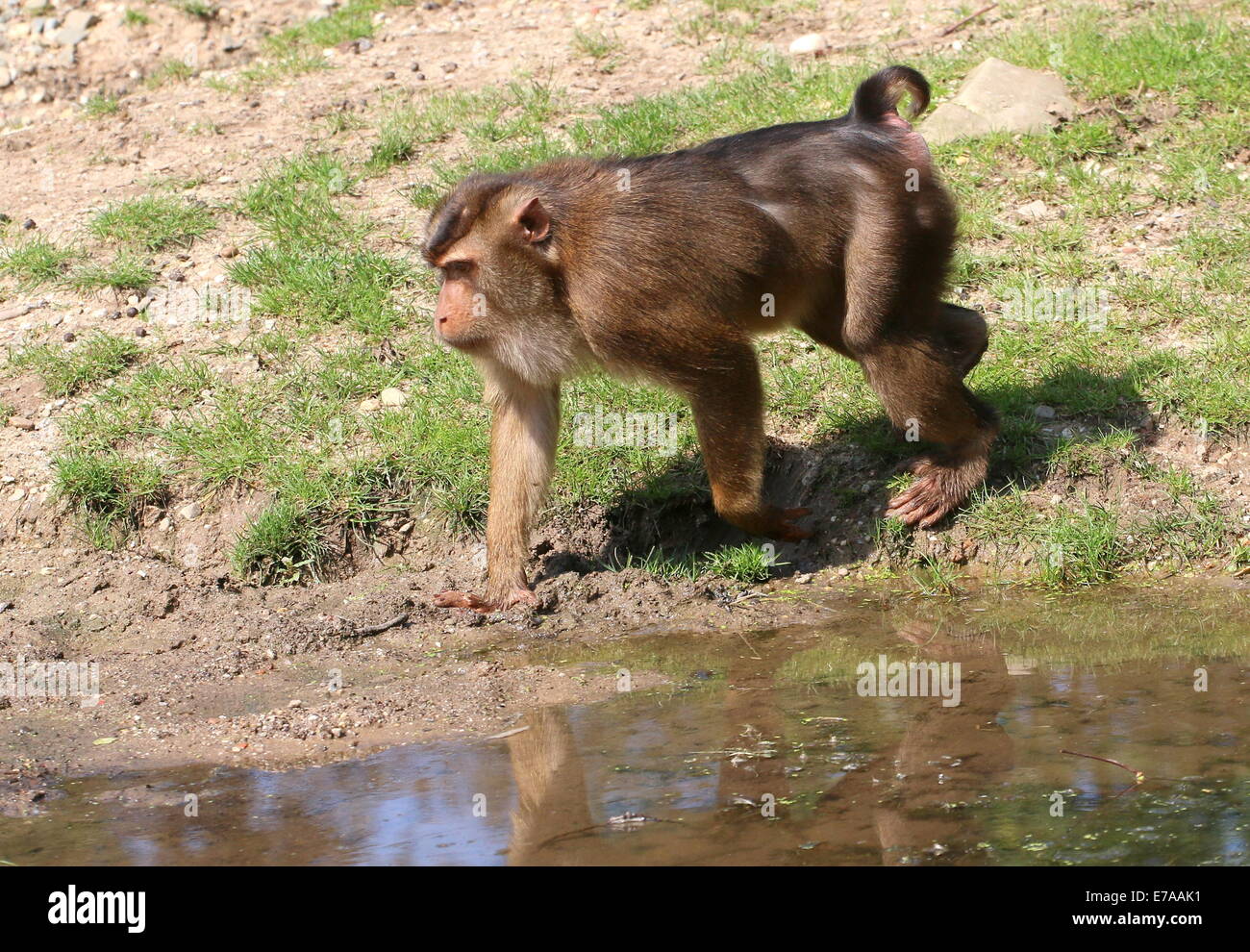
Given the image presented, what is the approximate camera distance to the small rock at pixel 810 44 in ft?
33.2

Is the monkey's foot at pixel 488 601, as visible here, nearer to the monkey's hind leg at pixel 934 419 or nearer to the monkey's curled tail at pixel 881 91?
the monkey's hind leg at pixel 934 419

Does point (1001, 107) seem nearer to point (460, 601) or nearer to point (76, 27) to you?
point (460, 601)

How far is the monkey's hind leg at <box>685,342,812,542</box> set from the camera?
18.6 ft

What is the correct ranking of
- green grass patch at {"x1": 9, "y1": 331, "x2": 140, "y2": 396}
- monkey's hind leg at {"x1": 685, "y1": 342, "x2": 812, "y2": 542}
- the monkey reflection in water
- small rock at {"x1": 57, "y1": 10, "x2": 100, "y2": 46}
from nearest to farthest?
the monkey reflection in water → monkey's hind leg at {"x1": 685, "y1": 342, "x2": 812, "y2": 542} → green grass patch at {"x1": 9, "y1": 331, "x2": 140, "y2": 396} → small rock at {"x1": 57, "y1": 10, "x2": 100, "y2": 46}

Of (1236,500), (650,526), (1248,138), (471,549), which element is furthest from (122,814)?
(1248,138)

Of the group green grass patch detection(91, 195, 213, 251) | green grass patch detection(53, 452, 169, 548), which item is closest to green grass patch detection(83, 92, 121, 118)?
green grass patch detection(91, 195, 213, 251)

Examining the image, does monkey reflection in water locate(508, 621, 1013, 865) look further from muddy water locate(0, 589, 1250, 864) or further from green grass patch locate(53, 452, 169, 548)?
green grass patch locate(53, 452, 169, 548)

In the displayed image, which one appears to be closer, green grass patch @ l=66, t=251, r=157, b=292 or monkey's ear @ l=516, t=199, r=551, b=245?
monkey's ear @ l=516, t=199, r=551, b=245

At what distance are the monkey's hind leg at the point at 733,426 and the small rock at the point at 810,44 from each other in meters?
5.13

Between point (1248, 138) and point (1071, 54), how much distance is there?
4.40ft

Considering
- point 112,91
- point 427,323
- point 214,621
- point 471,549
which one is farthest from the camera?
point 112,91

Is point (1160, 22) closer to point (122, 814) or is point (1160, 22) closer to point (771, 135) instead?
point (771, 135)

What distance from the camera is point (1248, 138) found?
854cm

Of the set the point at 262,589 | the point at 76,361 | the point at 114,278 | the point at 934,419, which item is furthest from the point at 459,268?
the point at 114,278
